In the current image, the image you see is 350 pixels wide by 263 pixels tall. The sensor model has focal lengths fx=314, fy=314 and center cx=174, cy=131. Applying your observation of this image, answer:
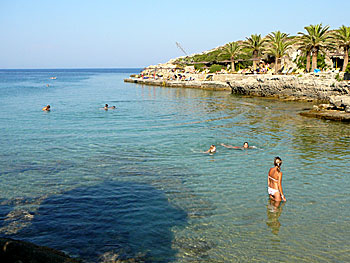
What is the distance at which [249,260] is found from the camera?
8195 mm

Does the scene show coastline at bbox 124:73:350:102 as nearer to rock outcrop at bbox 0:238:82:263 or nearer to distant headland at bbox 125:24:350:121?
distant headland at bbox 125:24:350:121

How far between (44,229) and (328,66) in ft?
205

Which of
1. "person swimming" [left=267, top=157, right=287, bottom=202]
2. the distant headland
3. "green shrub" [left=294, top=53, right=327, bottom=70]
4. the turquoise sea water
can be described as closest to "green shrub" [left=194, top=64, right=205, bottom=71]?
the distant headland

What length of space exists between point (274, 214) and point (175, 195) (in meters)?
3.76

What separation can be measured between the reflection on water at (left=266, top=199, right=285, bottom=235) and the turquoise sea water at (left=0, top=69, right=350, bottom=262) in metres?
0.06

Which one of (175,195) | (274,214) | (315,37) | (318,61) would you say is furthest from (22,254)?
(318,61)

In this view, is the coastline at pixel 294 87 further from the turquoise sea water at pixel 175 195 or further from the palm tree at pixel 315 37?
the turquoise sea water at pixel 175 195

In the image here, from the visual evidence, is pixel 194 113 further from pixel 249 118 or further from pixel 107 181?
pixel 107 181

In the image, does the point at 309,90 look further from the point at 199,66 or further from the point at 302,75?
the point at 199,66

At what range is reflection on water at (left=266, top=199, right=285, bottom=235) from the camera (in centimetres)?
987

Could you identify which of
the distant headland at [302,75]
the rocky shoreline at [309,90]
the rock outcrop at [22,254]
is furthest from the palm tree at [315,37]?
the rock outcrop at [22,254]

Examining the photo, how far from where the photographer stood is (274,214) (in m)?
10.7

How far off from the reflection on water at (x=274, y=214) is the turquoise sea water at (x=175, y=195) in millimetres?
58

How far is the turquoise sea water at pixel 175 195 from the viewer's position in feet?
29.0
